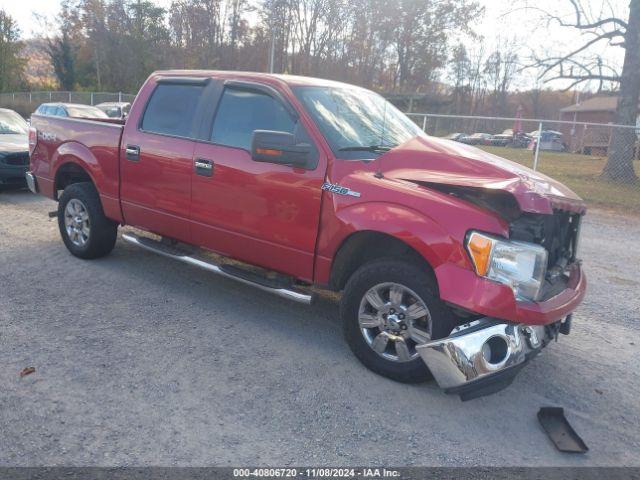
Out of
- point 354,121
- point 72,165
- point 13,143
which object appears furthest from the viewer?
point 13,143

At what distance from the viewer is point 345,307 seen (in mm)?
3955

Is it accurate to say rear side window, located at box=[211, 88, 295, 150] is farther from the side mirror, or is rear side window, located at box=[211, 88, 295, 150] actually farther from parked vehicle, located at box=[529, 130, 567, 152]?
parked vehicle, located at box=[529, 130, 567, 152]

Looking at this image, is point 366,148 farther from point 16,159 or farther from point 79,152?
point 16,159

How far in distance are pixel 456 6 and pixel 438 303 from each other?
47.9m

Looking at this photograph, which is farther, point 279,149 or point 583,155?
point 583,155

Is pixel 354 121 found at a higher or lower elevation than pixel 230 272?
higher

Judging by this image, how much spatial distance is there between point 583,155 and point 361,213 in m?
15.4

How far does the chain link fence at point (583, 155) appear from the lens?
13750mm

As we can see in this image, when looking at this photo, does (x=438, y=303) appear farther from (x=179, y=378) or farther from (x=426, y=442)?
(x=179, y=378)

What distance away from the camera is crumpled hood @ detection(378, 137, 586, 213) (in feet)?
11.2

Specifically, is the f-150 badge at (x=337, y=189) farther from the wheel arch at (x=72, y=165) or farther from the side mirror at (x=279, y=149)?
the wheel arch at (x=72, y=165)

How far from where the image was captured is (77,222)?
615 centimetres

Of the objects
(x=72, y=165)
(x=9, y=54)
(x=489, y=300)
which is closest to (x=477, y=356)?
(x=489, y=300)

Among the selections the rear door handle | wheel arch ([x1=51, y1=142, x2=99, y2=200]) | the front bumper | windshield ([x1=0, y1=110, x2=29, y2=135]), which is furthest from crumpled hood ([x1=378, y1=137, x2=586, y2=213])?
windshield ([x1=0, y1=110, x2=29, y2=135])
